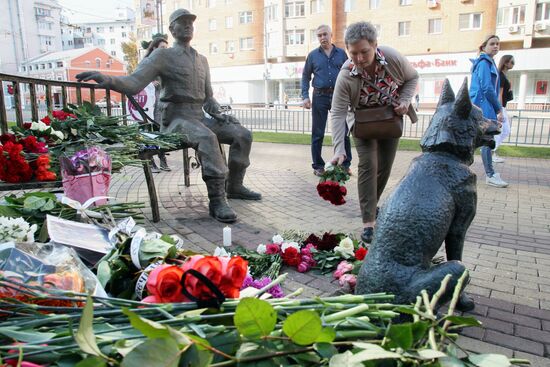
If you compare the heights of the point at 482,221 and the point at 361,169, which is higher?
the point at 361,169

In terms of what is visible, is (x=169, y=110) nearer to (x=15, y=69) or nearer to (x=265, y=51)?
(x=265, y=51)

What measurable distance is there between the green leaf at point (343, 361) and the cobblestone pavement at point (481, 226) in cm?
185

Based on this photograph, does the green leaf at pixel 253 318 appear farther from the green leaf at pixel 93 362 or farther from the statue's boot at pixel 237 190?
the statue's boot at pixel 237 190

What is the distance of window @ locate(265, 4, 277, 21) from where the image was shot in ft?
160

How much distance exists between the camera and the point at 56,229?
2025mm

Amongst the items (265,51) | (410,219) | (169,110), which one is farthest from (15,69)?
(410,219)

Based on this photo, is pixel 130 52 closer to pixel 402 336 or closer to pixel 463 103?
pixel 463 103

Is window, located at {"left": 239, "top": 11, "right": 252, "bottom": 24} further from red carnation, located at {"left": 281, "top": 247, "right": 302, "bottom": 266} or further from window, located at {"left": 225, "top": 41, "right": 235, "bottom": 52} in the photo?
red carnation, located at {"left": 281, "top": 247, "right": 302, "bottom": 266}

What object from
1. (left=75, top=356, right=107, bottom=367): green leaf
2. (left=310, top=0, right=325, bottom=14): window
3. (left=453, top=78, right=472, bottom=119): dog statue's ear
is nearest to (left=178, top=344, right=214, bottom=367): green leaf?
(left=75, top=356, right=107, bottom=367): green leaf

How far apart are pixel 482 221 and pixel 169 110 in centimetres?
404

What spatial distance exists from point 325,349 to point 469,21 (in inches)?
1646

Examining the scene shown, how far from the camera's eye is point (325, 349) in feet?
3.43

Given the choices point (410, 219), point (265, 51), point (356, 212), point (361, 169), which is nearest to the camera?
point (410, 219)

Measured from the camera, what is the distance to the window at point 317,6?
44531mm
